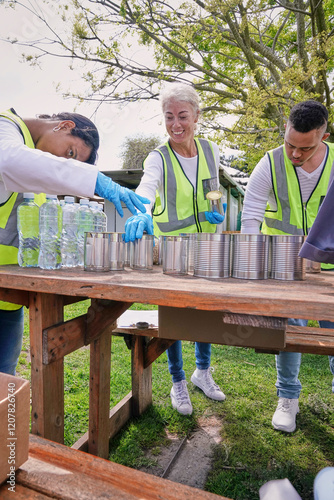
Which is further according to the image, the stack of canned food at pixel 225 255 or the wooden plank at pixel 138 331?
the wooden plank at pixel 138 331

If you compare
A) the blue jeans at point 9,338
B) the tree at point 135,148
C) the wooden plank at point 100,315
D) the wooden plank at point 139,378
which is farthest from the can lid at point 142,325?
the tree at point 135,148

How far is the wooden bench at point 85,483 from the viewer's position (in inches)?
36.0

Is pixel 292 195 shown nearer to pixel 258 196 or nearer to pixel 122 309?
pixel 258 196

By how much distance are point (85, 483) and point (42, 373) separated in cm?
58

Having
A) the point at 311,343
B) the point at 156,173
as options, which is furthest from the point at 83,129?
the point at 311,343

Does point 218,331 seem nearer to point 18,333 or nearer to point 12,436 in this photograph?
point 12,436

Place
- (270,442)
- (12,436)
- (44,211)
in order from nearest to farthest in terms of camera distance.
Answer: (12,436)
(44,211)
(270,442)

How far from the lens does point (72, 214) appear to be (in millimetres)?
1742

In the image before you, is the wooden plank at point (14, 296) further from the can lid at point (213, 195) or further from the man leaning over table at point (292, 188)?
the man leaning over table at point (292, 188)

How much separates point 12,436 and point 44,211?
0.99 meters

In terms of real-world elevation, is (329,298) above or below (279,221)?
below

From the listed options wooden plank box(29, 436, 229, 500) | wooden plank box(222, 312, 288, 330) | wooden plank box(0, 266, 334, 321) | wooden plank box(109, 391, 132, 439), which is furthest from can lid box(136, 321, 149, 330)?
wooden plank box(222, 312, 288, 330)

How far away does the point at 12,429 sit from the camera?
97cm

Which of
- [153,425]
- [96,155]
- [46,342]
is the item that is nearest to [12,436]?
[46,342]
